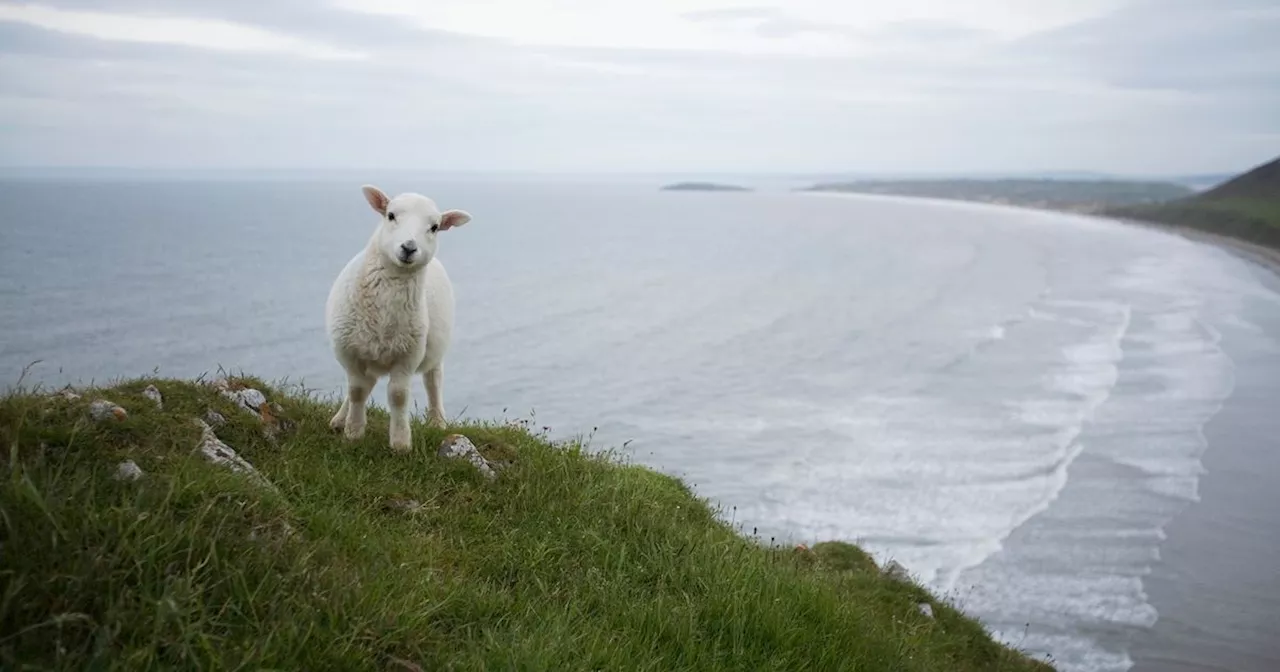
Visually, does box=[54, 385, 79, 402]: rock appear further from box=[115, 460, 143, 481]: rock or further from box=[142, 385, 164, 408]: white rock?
box=[115, 460, 143, 481]: rock

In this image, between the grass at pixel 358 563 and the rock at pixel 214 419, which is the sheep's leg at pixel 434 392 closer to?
the grass at pixel 358 563

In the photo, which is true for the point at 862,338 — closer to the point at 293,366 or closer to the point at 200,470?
the point at 293,366

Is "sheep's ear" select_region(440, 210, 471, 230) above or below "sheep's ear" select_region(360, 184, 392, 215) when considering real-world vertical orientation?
below

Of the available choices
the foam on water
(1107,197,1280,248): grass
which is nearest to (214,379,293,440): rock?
the foam on water

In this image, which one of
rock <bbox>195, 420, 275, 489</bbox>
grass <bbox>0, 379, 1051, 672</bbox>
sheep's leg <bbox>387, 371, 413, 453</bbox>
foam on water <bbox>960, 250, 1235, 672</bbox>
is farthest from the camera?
foam on water <bbox>960, 250, 1235, 672</bbox>

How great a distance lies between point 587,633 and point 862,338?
2147 inches

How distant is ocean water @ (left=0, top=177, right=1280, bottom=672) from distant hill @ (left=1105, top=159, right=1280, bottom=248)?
42.0 meters

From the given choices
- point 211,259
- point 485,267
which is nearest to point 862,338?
point 485,267

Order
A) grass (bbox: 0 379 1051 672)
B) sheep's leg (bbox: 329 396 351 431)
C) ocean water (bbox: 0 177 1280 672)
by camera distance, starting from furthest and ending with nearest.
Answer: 1. ocean water (bbox: 0 177 1280 672)
2. sheep's leg (bbox: 329 396 351 431)
3. grass (bbox: 0 379 1051 672)

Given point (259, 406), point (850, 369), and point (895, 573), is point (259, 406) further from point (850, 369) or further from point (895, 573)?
point (850, 369)

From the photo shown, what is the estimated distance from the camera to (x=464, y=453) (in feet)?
28.9

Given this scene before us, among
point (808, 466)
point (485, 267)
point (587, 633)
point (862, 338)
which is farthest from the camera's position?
point (485, 267)

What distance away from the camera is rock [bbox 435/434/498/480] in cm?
858

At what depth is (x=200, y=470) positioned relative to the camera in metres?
6.04
